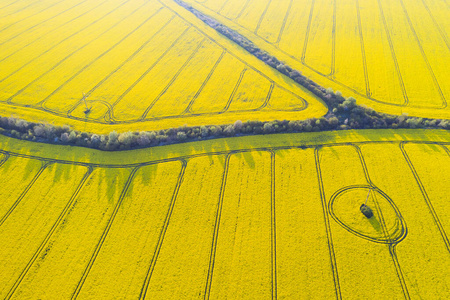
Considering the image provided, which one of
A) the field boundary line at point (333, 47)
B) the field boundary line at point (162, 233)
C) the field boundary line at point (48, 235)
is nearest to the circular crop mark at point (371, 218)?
the field boundary line at point (162, 233)

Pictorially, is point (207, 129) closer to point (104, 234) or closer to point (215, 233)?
point (215, 233)

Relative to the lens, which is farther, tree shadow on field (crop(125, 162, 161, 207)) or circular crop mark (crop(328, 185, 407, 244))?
tree shadow on field (crop(125, 162, 161, 207))

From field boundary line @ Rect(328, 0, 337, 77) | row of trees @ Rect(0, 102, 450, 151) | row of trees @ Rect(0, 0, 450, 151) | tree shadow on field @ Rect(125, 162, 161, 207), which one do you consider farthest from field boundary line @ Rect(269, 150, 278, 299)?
field boundary line @ Rect(328, 0, 337, 77)

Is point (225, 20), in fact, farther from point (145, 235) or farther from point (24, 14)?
point (145, 235)

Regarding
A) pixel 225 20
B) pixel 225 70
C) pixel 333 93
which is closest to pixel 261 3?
pixel 225 20

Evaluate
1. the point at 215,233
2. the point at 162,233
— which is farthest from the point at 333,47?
the point at 162,233

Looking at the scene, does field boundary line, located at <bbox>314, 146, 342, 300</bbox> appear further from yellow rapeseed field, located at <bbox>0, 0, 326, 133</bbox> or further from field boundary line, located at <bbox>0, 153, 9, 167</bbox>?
field boundary line, located at <bbox>0, 153, 9, 167</bbox>
